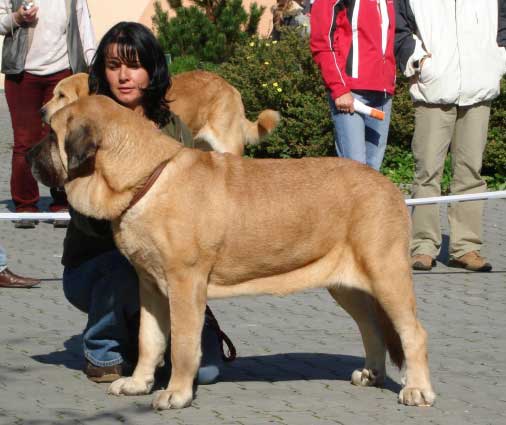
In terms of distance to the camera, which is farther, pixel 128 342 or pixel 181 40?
pixel 181 40

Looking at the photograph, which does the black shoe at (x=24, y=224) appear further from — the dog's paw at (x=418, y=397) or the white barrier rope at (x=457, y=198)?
the dog's paw at (x=418, y=397)

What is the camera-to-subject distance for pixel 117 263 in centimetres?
625

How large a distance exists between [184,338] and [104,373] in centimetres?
81

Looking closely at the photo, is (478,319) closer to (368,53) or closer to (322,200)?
(368,53)

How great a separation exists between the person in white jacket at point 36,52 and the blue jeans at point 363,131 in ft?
11.0

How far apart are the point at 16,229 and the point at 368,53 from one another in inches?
165

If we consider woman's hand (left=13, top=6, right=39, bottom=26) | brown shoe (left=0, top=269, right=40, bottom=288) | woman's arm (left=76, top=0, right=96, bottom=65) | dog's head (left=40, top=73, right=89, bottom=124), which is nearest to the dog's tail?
brown shoe (left=0, top=269, right=40, bottom=288)

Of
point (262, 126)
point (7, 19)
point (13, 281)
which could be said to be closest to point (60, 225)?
point (7, 19)

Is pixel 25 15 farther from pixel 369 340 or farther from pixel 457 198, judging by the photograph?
pixel 369 340

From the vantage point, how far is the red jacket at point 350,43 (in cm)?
863

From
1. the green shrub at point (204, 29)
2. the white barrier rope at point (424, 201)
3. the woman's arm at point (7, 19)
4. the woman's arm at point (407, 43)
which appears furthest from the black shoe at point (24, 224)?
the green shrub at point (204, 29)

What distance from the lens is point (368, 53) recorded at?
28.7 feet

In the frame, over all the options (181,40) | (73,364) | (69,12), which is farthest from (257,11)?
(73,364)

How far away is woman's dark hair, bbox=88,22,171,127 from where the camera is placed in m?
6.16
